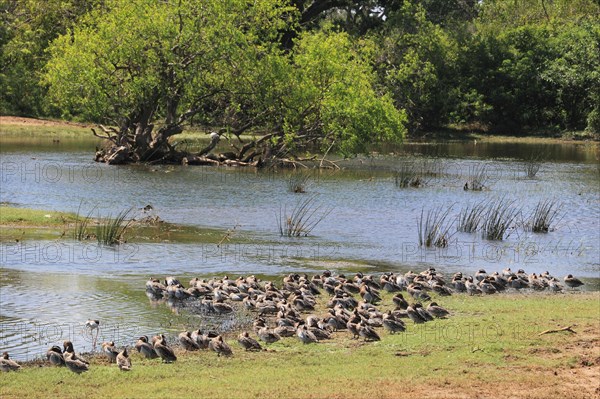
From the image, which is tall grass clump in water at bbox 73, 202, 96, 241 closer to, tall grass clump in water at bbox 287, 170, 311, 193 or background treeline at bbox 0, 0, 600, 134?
tall grass clump in water at bbox 287, 170, 311, 193

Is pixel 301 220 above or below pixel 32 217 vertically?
below

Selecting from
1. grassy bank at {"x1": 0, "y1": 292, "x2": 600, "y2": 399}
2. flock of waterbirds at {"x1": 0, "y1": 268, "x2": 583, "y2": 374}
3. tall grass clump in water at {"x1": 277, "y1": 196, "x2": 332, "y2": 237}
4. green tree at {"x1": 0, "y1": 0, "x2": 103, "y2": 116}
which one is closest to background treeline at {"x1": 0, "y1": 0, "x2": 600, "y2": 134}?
green tree at {"x1": 0, "y1": 0, "x2": 103, "y2": 116}

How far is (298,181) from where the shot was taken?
1479 inches

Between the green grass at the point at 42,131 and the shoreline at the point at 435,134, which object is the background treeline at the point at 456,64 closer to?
the shoreline at the point at 435,134

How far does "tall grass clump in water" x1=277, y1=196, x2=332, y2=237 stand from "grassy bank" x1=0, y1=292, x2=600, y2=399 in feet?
35.2

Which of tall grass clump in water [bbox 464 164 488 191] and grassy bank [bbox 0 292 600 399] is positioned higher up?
tall grass clump in water [bbox 464 164 488 191]

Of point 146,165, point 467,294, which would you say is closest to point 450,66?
point 146,165

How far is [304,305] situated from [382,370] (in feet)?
13.2

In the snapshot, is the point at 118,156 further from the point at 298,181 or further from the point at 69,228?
the point at 69,228

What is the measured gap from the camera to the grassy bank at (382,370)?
38.1 feet

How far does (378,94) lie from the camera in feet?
Result: 217

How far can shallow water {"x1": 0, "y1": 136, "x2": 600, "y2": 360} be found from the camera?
656 inches

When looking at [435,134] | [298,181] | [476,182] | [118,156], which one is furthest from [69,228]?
[435,134]

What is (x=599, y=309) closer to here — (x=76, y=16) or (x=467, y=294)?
(x=467, y=294)
